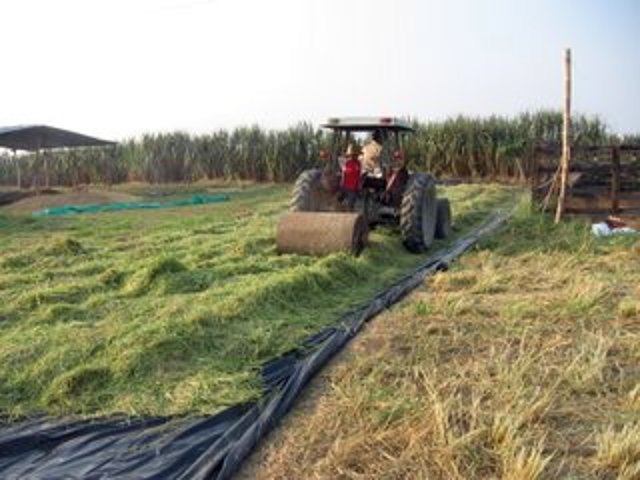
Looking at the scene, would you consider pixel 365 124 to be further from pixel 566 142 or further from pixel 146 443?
pixel 146 443

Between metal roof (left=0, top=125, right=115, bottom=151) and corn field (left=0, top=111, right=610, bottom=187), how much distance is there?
6.88 metres

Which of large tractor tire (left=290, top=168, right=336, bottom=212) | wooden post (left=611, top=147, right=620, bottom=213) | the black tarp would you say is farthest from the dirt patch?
the black tarp

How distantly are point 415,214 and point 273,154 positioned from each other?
2180 cm

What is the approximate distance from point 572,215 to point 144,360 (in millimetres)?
9007

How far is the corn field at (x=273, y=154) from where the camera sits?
28.4 meters

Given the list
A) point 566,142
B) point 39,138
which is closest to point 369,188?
point 566,142

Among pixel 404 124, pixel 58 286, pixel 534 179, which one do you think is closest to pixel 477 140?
pixel 534 179

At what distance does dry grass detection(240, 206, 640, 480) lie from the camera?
3514mm

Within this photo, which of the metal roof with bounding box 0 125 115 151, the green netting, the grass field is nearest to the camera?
the grass field

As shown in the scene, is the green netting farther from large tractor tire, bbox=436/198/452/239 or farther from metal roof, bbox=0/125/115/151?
large tractor tire, bbox=436/198/452/239

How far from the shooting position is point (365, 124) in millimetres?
9969

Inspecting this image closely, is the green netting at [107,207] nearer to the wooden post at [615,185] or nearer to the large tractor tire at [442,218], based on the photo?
the large tractor tire at [442,218]

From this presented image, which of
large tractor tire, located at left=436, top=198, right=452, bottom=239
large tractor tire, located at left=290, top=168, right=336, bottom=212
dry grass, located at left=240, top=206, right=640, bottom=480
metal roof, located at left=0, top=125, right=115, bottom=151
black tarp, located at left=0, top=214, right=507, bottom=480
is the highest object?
metal roof, located at left=0, top=125, right=115, bottom=151

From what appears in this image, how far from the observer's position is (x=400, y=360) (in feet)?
16.5
